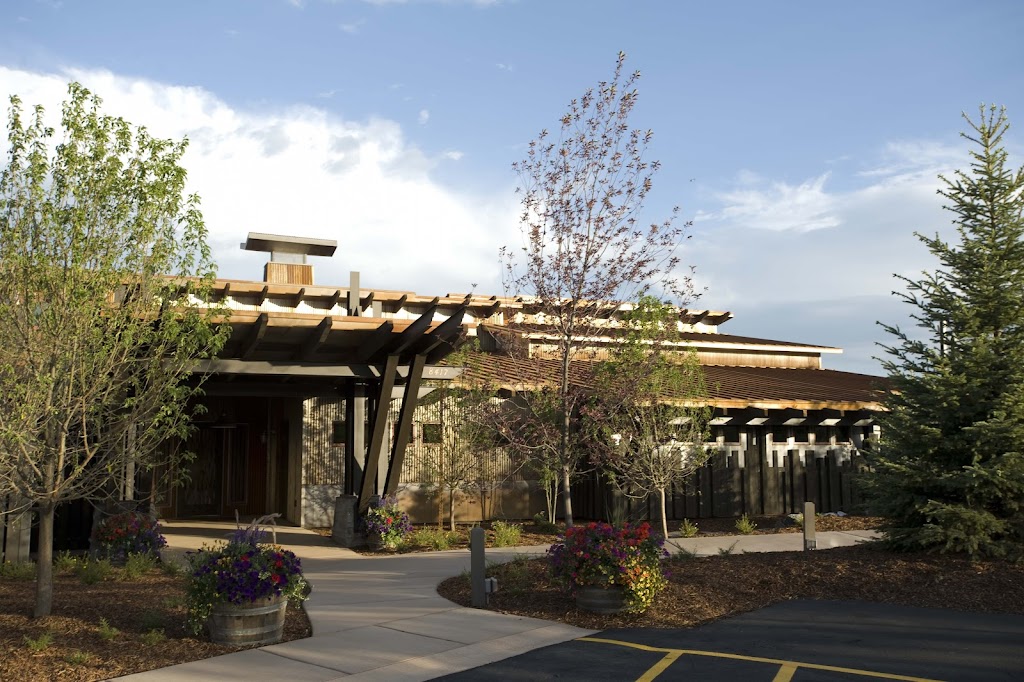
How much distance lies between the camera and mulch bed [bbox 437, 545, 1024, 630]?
9805 mm

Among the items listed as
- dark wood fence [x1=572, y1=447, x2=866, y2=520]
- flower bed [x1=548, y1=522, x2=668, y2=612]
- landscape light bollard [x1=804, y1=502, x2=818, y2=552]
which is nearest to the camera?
flower bed [x1=548, y1=522, x2=668, y2=612]

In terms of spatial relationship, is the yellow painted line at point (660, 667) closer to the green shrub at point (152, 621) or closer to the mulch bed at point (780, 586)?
the mulch bed at point (780, 586)

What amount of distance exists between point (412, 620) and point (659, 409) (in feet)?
27.7

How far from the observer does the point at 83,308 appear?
882 centimetres

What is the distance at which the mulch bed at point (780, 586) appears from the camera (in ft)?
32.2

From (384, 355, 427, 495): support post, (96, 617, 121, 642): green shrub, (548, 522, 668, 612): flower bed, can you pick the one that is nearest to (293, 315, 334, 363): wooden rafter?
(384, 355, 427, 495): support post

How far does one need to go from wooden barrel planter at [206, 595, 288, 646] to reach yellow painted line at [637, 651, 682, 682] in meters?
3.78

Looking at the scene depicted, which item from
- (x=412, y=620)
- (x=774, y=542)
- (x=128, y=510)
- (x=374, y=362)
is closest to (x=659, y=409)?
(x=774, y=542)

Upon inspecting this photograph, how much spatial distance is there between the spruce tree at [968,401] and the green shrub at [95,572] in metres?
11.0

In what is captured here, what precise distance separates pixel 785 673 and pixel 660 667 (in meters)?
1.06

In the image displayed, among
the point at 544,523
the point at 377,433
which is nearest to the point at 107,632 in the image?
the point at 377,433

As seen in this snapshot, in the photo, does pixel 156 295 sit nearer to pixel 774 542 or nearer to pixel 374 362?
pixel 374 362

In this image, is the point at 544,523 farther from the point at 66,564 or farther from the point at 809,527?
the point at 66,564

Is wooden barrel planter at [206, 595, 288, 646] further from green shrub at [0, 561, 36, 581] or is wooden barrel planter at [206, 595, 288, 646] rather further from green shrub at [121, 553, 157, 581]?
green shrub at [0, 561, 36, 581]
